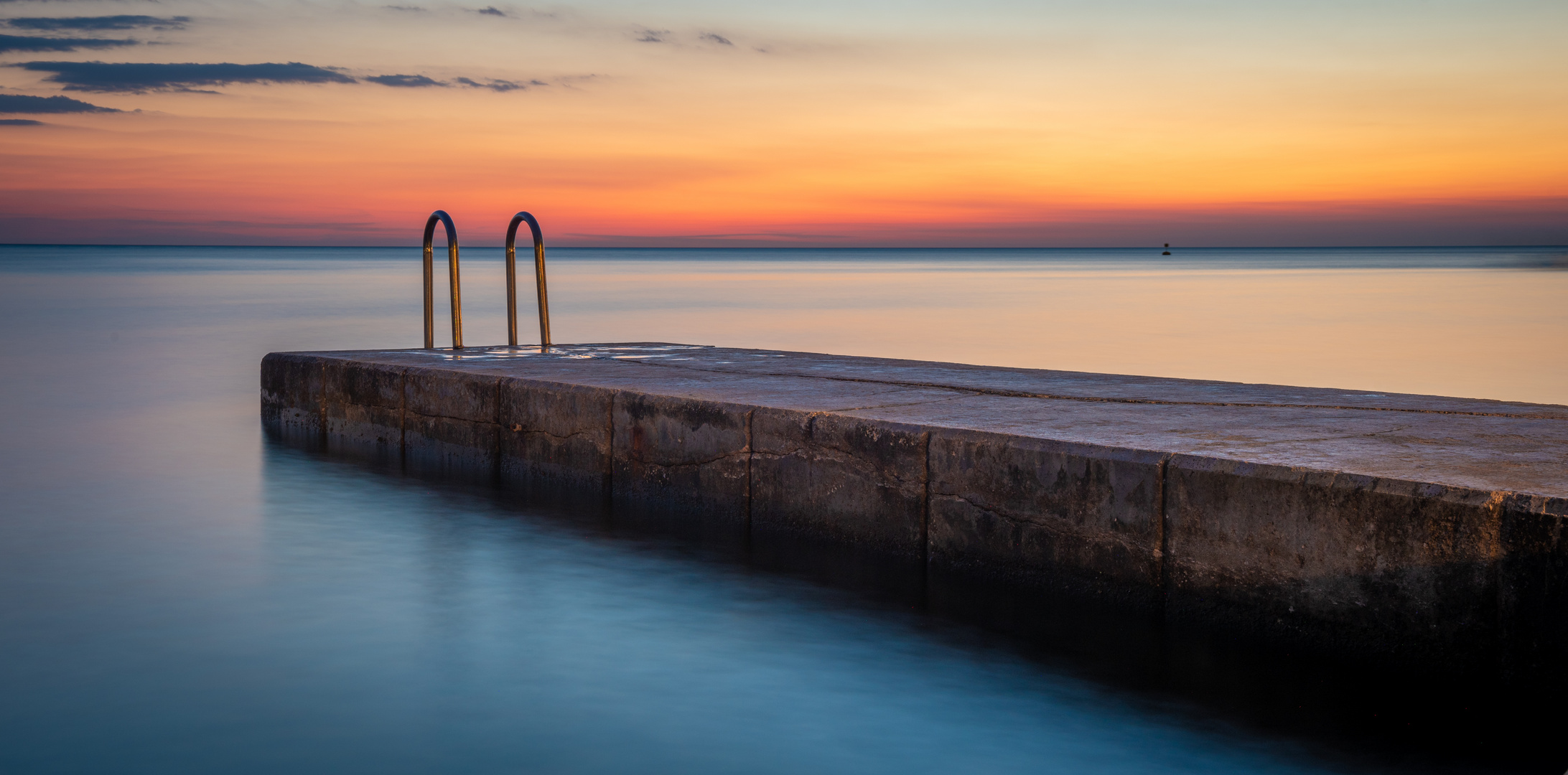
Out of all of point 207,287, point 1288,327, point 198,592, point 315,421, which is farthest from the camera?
point 207,287

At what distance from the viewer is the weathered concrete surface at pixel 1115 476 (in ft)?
9.43

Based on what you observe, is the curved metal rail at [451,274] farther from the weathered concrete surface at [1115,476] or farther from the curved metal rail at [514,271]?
the weathered concrete surface at [1115,476]

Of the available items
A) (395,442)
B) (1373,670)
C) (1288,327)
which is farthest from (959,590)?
(1288,327)

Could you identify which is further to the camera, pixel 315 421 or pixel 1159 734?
pixel 315 421

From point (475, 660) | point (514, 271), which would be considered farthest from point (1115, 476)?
point (514, 271)

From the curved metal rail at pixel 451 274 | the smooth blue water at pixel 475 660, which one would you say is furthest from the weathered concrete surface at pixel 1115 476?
the curved metal rail at pixel 451 274

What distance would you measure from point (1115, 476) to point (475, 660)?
1.85m

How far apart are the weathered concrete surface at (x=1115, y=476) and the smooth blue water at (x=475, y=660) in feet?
0.97

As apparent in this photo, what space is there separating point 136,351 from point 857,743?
13.0 metres

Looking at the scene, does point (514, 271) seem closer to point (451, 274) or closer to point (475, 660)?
point (451, 274)

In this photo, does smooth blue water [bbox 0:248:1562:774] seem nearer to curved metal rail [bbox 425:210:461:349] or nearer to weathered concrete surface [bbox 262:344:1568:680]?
weathered concrete surface [bbox 262:344:1568:680]

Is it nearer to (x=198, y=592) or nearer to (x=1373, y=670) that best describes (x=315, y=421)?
(x=198, y=592)

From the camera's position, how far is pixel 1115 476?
3514mm

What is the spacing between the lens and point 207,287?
1312 inches
